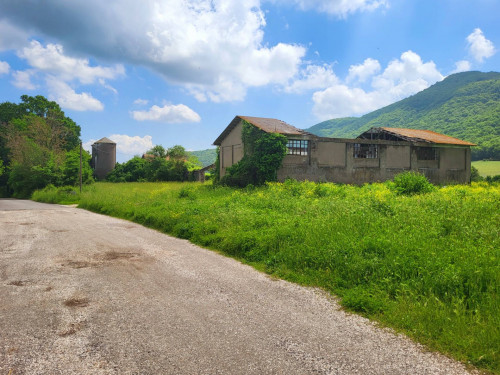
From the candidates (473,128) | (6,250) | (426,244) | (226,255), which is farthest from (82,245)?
(473,128)

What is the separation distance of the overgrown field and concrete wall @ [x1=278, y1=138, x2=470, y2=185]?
14.4m

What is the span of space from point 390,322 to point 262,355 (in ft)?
6.52

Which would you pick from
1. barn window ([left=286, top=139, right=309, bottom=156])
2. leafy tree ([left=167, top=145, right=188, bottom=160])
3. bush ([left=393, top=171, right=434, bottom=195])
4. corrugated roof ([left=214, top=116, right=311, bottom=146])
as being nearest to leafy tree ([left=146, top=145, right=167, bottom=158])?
leafy tree ([left=167, top=145, right=188, bottom=160])

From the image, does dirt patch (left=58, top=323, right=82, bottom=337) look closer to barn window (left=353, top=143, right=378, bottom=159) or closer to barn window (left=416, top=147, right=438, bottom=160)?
barn window (left=353, top=143, right=378, bottom=159)

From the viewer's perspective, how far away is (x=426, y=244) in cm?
642

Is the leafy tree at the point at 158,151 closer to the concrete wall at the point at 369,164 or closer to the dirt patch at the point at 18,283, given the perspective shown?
the concrete wall at the point at 369,164

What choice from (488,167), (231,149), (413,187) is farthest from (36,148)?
(488,167)

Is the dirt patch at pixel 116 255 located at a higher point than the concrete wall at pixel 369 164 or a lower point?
lower

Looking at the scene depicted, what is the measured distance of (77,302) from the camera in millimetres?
5145

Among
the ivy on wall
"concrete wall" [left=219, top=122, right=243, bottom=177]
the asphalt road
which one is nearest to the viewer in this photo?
the asphalt road

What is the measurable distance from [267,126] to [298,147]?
3.32 m

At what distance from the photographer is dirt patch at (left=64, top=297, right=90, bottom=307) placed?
5.03 metres

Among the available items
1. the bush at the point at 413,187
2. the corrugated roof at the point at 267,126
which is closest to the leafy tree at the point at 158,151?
the corrugated roof at the point at 267,126

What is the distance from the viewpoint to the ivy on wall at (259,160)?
2417cm
